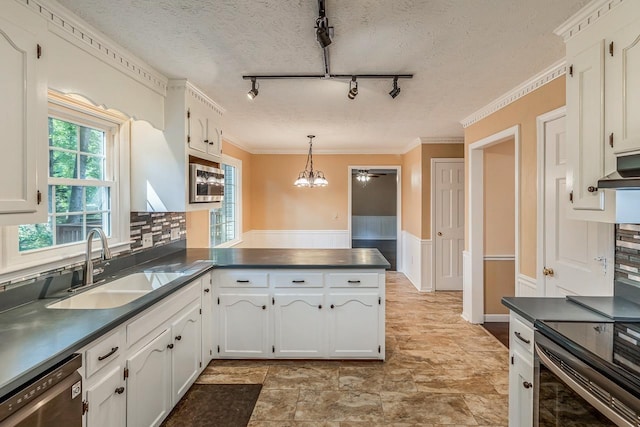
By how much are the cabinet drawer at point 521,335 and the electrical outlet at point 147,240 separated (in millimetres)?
2803

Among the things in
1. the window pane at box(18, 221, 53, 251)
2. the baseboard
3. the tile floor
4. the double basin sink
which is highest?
the window pane at box(18, 221, 53, 251)

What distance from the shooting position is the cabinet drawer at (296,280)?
2.89 m

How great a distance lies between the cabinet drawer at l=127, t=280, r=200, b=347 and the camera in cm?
172

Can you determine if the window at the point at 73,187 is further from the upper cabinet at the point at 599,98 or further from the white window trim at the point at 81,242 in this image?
the upper cabinet at the point at 599,98

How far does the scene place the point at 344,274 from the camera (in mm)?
2883

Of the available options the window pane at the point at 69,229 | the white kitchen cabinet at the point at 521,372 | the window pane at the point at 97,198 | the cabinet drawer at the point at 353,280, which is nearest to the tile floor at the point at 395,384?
the white kitchen cabinet at the point at 521,372

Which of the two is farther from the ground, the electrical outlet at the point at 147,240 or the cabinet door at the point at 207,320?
the electrical outlet at the point at 147,240

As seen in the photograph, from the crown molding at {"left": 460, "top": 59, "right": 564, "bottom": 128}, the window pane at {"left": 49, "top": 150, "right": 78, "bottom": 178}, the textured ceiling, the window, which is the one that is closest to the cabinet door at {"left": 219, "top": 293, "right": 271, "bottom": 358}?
the window

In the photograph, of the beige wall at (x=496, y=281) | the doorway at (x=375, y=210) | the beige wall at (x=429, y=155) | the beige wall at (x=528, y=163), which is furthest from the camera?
the doorway at (x=375, y=210)

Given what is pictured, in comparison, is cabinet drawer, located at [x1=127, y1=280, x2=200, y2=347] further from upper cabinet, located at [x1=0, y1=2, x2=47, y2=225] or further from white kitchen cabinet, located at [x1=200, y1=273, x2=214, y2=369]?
upper cabinet, located at [x1=0, y1=2, x2=47, y2=225]

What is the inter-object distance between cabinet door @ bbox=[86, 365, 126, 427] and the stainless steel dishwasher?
0.10 m

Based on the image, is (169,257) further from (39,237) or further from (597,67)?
(597,67)

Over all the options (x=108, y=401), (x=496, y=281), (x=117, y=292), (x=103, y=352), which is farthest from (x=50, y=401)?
(x=496, y=281)

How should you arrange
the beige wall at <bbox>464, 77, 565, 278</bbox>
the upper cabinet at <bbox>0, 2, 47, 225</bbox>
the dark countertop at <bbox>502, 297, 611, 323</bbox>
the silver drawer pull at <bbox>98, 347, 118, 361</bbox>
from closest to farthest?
the upper cabinet at <bbox>0, 2, 47, 225</bbox>
the silver drawer pull at <bbox>98, 347, 118, 361</bbox>
the dark countertop at <bbox>502, 297, 611, 323</bbox>
the beige wall at <bbox>464, 77, 565, 278</bbox>
